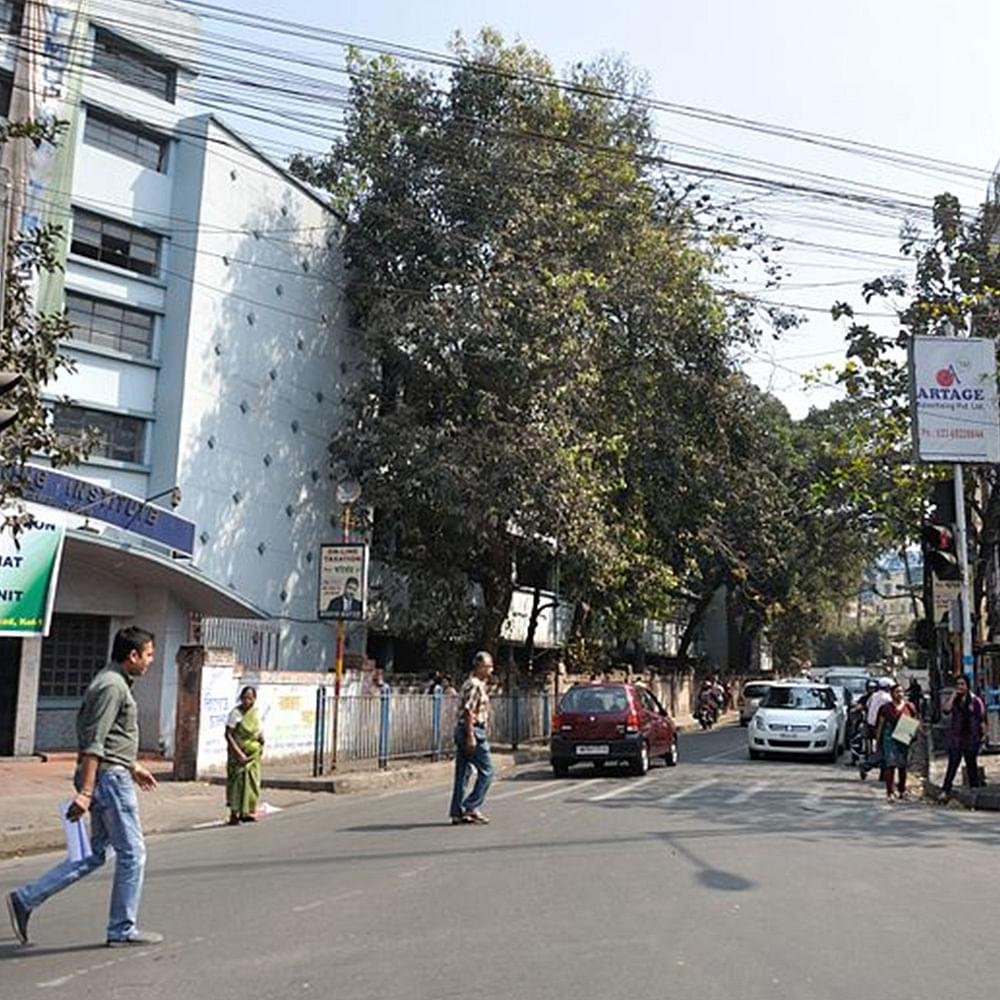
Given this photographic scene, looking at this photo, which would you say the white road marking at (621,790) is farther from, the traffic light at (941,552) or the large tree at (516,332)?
the large tree at (516,332)

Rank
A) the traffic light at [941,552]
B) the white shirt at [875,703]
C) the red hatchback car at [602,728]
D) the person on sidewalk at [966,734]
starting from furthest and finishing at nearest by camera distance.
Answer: the red hatchback car at [602,728] < the white shirt at [875,703] < the traffic light at [941,552] < the person on sidewalk at [966,734]

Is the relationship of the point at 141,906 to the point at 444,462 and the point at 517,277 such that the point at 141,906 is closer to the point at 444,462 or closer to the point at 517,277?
the point at 444,462

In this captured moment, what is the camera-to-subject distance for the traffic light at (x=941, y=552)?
1573 centimetres

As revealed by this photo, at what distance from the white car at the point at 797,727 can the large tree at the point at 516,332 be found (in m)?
4.73

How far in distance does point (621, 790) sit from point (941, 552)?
18.6 feet

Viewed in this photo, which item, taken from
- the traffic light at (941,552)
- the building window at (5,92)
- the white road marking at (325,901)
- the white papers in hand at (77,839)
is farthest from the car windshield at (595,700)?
the building window at (5,92)

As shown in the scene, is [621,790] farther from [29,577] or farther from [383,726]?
[29,577]

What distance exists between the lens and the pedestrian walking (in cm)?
1577

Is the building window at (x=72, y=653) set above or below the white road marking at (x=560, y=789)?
above

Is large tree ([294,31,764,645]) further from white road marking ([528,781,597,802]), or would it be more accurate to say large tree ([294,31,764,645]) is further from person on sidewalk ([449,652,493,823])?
person on sidewalk ([449,652,493,823])

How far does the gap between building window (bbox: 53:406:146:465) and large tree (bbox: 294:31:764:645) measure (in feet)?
15.7

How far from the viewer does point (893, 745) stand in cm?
1590

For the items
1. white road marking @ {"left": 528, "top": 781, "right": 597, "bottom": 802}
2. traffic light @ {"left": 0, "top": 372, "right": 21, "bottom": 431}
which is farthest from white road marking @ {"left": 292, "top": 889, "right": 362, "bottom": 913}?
white road marking @ {"left": 528, "top": 781, "right": 597, "bottom": 802}

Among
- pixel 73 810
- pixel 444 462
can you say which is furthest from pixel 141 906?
pixel 444 462
